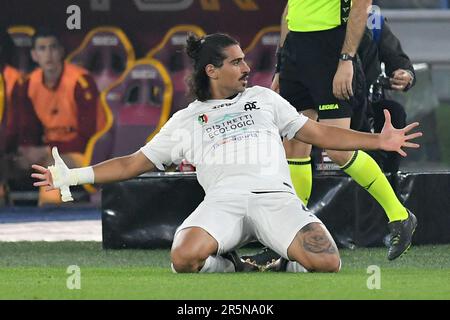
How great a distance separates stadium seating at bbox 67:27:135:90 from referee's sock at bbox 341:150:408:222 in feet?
20.8

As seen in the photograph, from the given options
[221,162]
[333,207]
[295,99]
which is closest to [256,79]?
[333,207]

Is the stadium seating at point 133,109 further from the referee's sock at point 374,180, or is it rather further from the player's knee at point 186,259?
the player's knee at point 186,259

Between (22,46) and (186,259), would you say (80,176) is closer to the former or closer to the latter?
(186,259)

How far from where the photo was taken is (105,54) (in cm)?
1548

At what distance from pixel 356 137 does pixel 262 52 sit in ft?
23.4

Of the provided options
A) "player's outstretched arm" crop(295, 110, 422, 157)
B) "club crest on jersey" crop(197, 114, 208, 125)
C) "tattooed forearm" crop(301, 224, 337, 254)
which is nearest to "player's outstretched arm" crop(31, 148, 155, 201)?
"club crest on jersey" crop(197, 114, 208, 125)

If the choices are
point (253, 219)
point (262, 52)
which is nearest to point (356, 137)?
point (253, 219)

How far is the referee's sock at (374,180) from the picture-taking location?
9.40 m

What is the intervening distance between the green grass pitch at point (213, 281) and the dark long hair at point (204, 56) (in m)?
1.04

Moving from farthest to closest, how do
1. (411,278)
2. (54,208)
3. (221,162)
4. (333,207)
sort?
(54,208) → (333,207) → (221,162) → (411,278)
